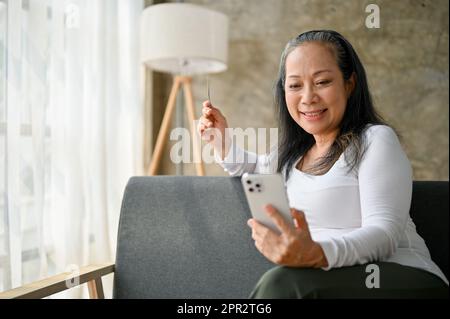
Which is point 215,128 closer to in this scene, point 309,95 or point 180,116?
point 309,95

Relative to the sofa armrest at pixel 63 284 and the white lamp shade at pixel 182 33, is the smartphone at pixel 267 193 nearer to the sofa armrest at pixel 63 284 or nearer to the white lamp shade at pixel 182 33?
the sofa armrest at pixel 63 284

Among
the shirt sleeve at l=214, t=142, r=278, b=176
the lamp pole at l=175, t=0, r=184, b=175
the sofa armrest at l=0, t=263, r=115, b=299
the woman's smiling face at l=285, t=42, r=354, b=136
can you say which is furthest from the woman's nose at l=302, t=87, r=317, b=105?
the lamp pole at l=175, t=0, r=184, b=175

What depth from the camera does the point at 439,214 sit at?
913mm

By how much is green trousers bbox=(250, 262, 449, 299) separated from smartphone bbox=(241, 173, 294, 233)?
66 millimetres

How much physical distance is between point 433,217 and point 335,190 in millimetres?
262

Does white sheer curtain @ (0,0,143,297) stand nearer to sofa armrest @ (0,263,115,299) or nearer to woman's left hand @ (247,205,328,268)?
sofa armrest @ (0,263,115,299)

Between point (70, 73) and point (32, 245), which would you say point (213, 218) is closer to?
point (32, 245)

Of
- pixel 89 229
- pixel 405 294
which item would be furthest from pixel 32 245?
pixel 405 294

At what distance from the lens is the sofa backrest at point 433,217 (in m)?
0.90

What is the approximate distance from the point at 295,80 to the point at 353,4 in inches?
7.5

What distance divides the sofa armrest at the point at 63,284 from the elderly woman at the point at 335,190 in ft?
1.21


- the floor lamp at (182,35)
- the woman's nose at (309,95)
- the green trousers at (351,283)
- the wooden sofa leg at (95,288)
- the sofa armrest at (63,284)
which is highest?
the floor lamp at (182,35)

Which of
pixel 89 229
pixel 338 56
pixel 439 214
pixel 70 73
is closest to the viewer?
pixel 338 56

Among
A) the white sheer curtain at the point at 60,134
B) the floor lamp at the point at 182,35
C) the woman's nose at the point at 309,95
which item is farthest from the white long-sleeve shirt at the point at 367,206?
the floor lamp at the point at 182,35
